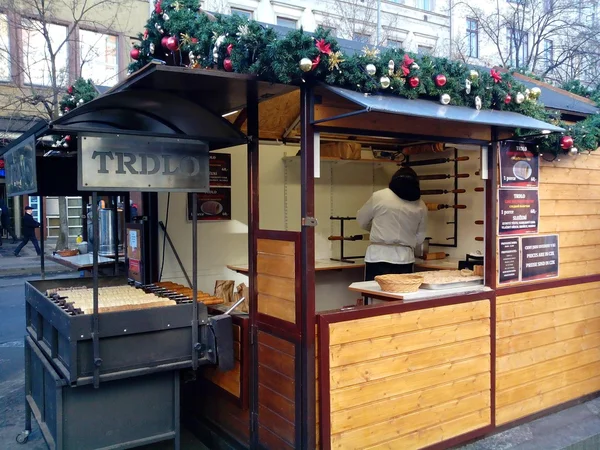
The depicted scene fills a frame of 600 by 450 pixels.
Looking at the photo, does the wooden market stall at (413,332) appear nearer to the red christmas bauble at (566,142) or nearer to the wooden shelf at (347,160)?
the red christmas bauble at (566,142)

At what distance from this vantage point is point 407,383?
151 inches

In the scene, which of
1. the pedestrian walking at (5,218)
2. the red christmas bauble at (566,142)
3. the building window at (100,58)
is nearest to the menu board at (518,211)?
the red christmas bauble at (566,142)

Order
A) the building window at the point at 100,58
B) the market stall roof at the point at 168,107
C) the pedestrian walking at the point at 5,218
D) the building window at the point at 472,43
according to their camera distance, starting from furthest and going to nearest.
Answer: the building window at the point at 472,43
the pedestrian walking at the point at 5,218
the building window at the point at 100,58
the market stall roof at the point at 168,107

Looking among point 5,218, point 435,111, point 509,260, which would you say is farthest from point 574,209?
point 5,218

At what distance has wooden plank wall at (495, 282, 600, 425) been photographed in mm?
4441

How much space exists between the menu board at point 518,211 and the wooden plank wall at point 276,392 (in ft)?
6.56

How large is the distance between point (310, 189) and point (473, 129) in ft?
5.12

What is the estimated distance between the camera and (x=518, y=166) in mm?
4457

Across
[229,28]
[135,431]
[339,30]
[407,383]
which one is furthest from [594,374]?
[339,30]

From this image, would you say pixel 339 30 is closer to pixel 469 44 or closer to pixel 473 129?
pixel 469 44

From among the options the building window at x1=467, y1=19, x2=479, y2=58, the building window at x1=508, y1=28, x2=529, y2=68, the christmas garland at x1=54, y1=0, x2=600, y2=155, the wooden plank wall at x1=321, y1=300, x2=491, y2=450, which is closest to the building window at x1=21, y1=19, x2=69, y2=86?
the christmas garland at x1=54, y1=0, x2=600, y2=155

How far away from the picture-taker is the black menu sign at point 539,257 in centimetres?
455

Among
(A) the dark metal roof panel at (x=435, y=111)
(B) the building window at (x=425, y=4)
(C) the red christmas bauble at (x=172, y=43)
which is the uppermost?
(B) the building window at (x=425, y=4)

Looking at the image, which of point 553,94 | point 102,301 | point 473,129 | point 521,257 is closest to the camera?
point 102,301
